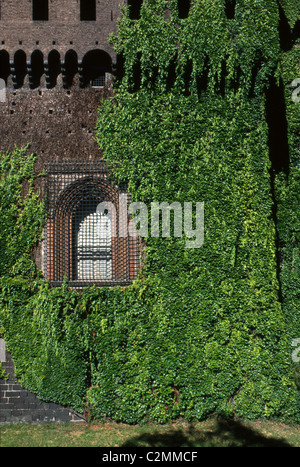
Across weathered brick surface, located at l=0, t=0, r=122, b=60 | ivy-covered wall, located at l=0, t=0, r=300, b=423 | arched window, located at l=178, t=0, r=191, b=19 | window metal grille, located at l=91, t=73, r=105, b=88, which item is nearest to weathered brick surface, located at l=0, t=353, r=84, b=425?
ivy-covered wall, located at l=0, t=0, r=300, b=423

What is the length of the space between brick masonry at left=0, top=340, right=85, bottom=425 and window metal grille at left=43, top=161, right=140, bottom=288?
233 cm

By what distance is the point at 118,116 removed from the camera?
349 inches

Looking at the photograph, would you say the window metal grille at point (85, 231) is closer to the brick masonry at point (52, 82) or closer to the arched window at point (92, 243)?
the arched window at point (92, 243)

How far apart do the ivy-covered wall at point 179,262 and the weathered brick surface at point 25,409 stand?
10.4 inches

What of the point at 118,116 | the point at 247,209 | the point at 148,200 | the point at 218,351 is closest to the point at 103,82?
the point at 118,116

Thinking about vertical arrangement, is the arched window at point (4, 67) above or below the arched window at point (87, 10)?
below

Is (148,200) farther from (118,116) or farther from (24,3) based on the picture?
(24,3)

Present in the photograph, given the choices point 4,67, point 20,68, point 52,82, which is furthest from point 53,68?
point 4,67

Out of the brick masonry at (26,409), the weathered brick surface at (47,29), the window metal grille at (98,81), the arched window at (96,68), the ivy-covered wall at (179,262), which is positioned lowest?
the brick masonry at (26,409)

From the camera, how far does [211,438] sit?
739 centimetres

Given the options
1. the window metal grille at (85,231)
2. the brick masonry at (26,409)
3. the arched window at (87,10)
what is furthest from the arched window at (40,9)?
the brick masonry at (26,409)

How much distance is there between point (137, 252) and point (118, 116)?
2.99 meters

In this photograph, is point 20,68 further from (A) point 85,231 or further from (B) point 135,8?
(A) point 85,231

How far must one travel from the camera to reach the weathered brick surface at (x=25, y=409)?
822 cm
